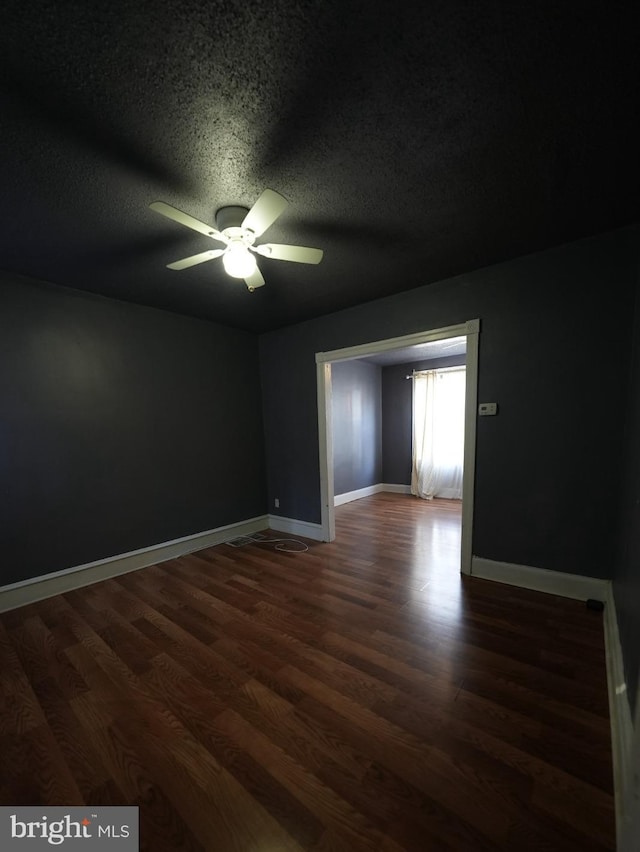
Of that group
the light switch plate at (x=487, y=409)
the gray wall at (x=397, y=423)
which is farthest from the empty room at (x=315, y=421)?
the gray wall at (x=397, y=423)

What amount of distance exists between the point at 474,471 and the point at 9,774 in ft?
9.55

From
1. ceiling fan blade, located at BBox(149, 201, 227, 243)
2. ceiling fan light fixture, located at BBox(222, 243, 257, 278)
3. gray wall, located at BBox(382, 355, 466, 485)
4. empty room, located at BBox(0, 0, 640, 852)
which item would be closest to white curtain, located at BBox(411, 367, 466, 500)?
gray wall, located at BBox(382, 355, 466, 485)

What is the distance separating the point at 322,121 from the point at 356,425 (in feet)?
14.6

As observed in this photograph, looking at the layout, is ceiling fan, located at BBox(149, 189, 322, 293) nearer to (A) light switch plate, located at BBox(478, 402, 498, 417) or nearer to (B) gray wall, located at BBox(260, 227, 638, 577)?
(B) gray wall, located at BBox(260, 227, 638, 577)

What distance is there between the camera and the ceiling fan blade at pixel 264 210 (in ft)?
4.08

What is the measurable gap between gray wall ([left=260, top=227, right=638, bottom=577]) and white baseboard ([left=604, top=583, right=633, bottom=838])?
1.79 ft

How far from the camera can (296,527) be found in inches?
145

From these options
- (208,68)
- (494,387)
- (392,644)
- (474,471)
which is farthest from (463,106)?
(392,644)

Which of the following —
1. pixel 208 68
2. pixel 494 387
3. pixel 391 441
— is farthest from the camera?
pixel 391 441

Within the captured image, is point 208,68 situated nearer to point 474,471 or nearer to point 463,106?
point 463,106

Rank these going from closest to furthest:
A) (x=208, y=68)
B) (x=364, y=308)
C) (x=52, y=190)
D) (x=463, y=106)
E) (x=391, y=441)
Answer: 1. (x=208, y=68)
2. (x=463, y=106)
3. (x=52, y=190)
4. (x=364, y=308)
5. (x=391, y=441)

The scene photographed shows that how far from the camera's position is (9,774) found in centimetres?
114

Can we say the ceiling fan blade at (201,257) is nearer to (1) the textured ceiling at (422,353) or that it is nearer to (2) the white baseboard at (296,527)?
(2) the white baseboard at (296,527)

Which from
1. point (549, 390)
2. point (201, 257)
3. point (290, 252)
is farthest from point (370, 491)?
point (201, 257)
